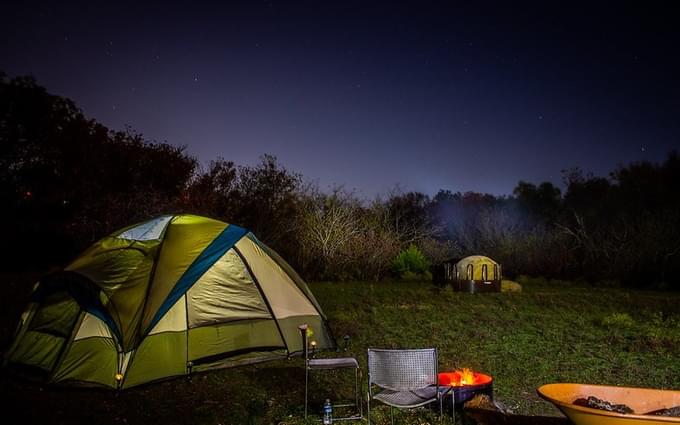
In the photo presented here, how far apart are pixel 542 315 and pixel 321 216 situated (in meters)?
9.90

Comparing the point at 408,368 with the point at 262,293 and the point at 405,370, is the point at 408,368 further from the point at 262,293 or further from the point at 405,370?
the point at 262,293

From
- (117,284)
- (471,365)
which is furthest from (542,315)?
(117,284)

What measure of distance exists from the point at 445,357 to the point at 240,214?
1362 cm

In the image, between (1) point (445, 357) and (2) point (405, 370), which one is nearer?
(2) point (405, 370)

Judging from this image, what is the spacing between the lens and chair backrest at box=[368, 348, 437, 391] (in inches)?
176

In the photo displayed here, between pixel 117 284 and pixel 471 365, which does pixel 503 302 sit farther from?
pixel 117 284

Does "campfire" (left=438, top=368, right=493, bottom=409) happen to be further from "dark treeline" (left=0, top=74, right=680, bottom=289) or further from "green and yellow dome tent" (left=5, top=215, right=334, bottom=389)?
"dark treeline" (left=0, top=74, right=680, bottom=289)

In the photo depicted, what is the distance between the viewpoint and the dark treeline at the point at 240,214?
17578mm

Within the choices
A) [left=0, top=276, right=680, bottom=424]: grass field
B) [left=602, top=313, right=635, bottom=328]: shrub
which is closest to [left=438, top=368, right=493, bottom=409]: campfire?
[left=0, top=276, right=680, bottom=424]: grass field

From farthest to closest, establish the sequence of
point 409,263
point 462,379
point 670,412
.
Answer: point 409,263 < point 462,379 < point 670,412

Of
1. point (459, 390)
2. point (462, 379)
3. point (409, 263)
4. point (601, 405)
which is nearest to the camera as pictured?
point (601, 405)

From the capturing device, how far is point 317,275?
728 inches

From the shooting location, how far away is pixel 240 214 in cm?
2002

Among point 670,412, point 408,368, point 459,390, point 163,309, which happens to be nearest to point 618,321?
point 459,390
